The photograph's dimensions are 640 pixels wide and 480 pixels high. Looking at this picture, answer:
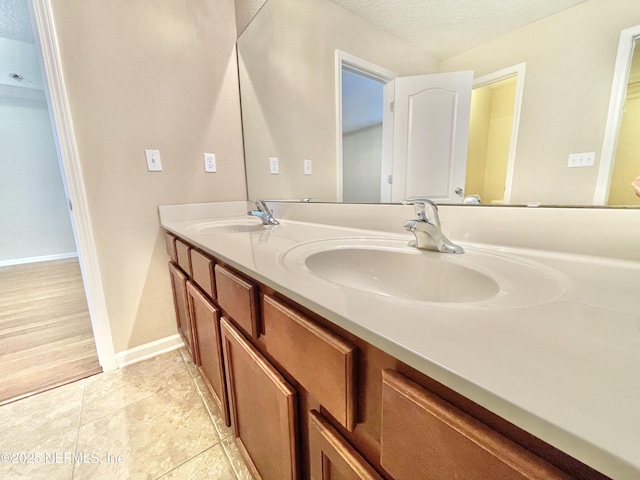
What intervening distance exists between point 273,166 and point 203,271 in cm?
92

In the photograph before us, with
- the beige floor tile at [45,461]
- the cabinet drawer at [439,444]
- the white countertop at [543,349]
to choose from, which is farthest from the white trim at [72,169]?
the cabinet drawer at [439,444]

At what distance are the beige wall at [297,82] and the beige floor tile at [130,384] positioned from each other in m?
1.12

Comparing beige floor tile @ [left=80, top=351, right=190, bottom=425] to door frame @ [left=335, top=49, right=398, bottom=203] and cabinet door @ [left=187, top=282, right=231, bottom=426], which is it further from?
door frame @ [left=335, top=49, right=398, bottom=203]

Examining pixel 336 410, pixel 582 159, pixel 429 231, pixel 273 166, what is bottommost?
pixel 336 410

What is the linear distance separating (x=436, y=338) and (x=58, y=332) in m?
2.51

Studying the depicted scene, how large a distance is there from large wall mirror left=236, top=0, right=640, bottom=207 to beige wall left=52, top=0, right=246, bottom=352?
0.51 meters

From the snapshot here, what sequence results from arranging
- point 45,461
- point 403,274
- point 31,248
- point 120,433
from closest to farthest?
point 403,274 → point 45,461 → point 120,433 → point 31,248

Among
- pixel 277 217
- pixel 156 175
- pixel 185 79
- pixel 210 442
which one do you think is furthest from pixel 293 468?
pixel 185 79

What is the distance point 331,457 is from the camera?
0.42 metres

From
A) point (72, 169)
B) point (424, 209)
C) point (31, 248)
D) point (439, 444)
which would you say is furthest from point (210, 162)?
point (31, 248)

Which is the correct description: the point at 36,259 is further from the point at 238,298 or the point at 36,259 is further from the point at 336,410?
the point at 336,410

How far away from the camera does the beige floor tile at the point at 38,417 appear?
1015 millimetres

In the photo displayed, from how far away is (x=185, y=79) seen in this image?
1.45 m

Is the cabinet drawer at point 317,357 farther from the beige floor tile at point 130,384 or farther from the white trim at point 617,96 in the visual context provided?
the beige floor tile at point 130,384
